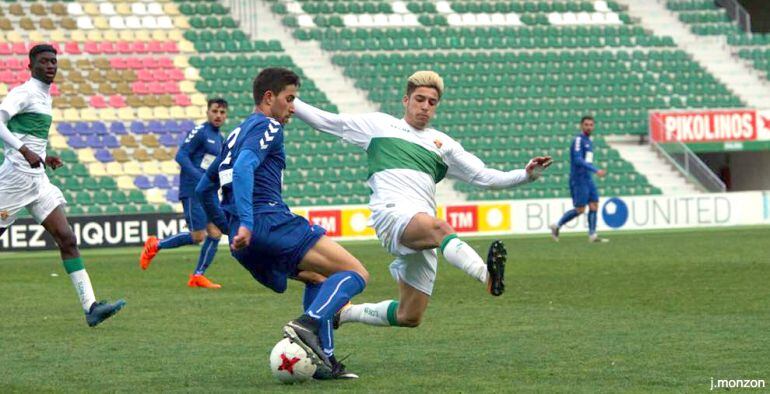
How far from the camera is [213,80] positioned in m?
34.0

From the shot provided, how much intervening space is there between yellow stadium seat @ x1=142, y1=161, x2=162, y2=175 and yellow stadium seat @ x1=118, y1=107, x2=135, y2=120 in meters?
1.55

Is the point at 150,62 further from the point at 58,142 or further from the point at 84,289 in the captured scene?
the point at 84,289

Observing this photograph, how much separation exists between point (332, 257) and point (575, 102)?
95.7ft

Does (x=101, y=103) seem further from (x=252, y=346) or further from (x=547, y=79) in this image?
(x=252, y=346)

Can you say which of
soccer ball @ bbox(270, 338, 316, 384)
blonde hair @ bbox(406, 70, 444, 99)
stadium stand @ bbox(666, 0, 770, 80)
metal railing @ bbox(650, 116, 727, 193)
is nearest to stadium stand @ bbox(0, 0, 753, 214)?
metal railing @ bbox(650, 116, 727, 193)

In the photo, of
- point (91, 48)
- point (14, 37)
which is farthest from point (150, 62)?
point (14, 37)

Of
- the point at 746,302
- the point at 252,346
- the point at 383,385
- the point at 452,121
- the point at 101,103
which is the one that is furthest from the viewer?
the point at 452,121

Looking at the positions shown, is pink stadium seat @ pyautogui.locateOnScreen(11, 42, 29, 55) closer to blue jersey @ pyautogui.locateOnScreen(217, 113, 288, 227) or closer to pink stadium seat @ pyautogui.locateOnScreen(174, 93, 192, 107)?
pink stadium seat @ pyautogui.locateOnScreen(174, 93, 192, 107)

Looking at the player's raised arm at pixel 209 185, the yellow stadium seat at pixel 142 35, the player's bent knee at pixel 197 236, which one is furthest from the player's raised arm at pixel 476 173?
the yellow stadium seat at pixel 142 35

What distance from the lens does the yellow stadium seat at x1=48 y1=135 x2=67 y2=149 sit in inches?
1228

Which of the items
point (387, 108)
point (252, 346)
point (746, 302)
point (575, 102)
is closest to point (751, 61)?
Result: point (575, 102)

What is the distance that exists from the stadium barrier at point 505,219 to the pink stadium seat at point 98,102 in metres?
5.82

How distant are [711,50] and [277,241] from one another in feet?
109

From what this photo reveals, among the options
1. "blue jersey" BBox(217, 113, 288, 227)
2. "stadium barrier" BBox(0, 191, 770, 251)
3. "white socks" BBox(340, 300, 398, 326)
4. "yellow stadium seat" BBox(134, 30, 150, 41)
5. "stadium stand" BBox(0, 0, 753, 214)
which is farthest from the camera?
"yellow stadium seat" BBox(134, 30, 150, 41)
